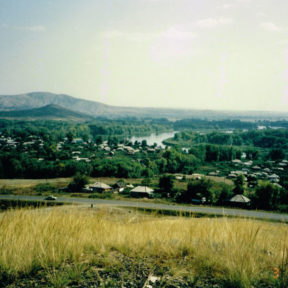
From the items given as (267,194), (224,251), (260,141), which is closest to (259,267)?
(224,251)

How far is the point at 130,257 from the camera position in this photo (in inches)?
114

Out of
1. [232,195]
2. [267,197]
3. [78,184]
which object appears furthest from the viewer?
[78,184]

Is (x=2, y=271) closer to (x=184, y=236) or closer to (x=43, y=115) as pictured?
(x=184, y=236)

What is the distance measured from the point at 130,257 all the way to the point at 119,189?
2804 centimetres

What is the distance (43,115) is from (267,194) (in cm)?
18558

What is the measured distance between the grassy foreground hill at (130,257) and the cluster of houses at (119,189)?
23742 millimetres

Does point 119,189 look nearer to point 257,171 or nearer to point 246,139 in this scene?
point 257,171

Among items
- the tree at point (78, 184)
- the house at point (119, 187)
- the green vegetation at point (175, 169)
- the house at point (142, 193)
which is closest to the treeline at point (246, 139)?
the green vegetation at point (175, 169)

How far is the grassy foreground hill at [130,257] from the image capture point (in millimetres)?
2275

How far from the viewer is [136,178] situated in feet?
131

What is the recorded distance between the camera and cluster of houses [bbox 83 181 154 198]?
89.0 ft

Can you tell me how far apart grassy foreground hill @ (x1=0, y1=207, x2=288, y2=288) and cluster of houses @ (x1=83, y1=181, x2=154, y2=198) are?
2374cm

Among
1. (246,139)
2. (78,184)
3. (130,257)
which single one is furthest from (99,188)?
(246,139)

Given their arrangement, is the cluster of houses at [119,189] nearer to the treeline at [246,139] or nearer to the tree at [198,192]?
the tree at [198,192]
